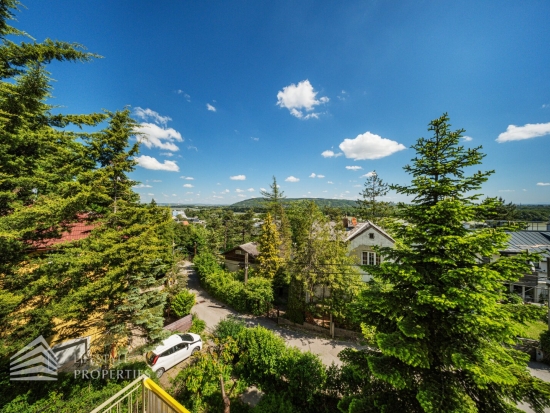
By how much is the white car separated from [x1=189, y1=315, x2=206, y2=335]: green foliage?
77.2 inches

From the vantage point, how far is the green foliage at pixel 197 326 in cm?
1430

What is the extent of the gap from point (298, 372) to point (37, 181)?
12.9 meters

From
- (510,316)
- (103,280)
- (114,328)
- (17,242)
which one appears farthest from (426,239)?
(17,242)

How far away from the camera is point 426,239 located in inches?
179

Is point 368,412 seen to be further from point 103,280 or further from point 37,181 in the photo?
point 37,181

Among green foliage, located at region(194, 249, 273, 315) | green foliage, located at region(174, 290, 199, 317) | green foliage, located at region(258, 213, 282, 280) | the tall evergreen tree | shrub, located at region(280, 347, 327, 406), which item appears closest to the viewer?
the tall evergreen tree

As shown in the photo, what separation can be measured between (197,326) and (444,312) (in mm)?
15266

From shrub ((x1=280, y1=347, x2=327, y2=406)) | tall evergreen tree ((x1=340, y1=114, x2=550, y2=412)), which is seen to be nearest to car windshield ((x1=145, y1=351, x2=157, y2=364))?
shrub ((x1=280, y1=347, x2=327, y2=406))

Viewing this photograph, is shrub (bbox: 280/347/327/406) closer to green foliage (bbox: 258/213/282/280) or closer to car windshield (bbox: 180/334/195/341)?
car windshield (bbox: 180/334/195/341)

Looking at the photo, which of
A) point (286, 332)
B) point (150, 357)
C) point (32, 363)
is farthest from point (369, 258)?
point (32, 363)

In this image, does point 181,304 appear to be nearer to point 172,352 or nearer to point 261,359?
point 172,352

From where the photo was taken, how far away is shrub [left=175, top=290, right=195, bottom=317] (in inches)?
606

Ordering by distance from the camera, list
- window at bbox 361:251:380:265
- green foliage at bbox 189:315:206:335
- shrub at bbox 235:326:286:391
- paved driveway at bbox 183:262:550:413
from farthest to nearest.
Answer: window at bbox 361:251:380:265
green foliage at bbox 189:315:206:335
paved driveway at bbox 183:262:550:413
shrub at bbox 235:326:286:391

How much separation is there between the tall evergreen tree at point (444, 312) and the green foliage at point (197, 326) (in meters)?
12.2
